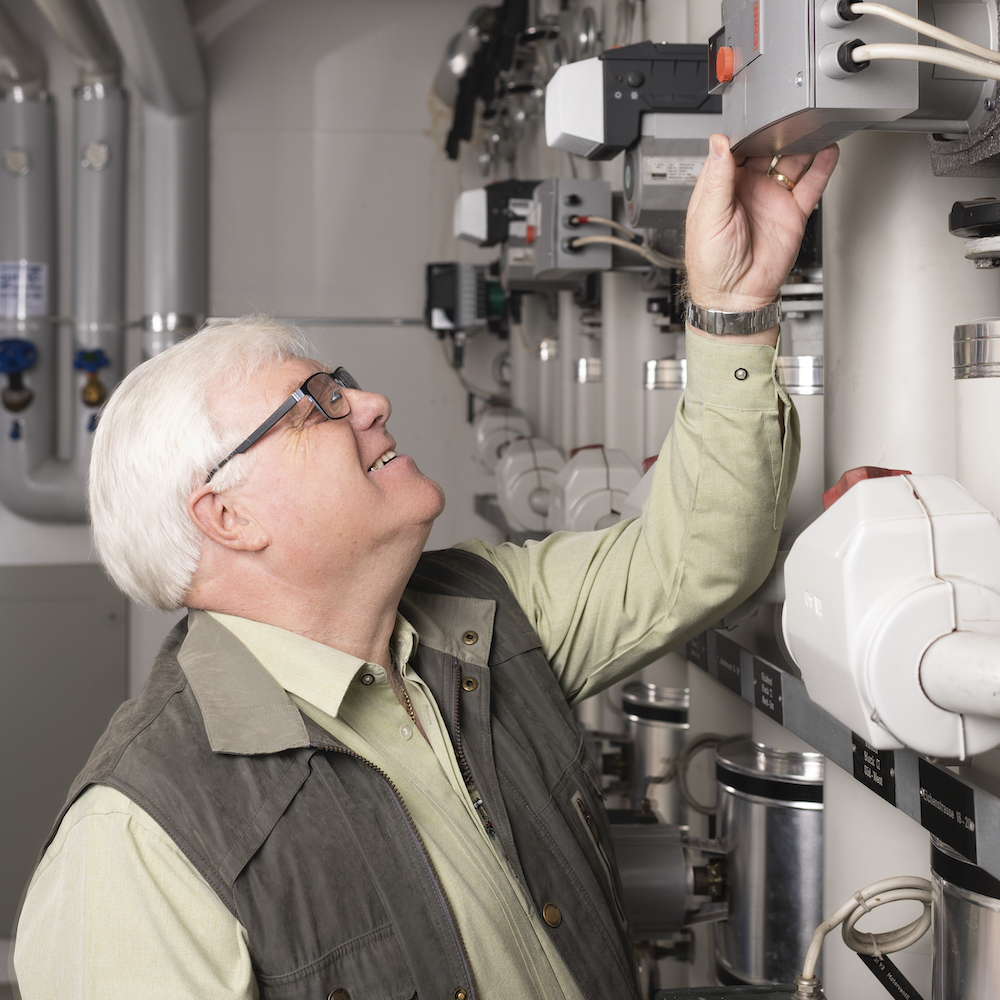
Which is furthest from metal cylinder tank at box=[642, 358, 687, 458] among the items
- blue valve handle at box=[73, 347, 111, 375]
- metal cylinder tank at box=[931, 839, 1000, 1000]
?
blue valve handle at box=[73, 347, 111, 375]

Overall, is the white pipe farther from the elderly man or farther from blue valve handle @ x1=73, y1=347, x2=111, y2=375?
blue valve handle @ x1=73, y1=347, x2=111, y2=375

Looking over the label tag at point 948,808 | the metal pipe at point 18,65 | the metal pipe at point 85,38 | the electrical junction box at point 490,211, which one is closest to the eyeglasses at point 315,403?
the label tag at point 948,808

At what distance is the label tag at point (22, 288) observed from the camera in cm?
349

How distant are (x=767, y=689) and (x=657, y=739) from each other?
30.1 inches

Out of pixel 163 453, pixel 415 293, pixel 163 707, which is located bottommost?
pixel 163 707

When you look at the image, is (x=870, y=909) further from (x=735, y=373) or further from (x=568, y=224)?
(x=568, y=224)

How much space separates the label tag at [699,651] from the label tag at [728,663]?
0.17ft

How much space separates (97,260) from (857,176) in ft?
10.3

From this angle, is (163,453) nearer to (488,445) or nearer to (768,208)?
(768,208)

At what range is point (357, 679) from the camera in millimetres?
982

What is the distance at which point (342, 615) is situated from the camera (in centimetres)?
102

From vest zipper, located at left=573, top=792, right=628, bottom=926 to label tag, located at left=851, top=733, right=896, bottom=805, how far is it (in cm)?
32

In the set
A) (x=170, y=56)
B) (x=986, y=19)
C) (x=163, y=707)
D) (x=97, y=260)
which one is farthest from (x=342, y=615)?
(x=97, y=260)

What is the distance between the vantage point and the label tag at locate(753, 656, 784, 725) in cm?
97
